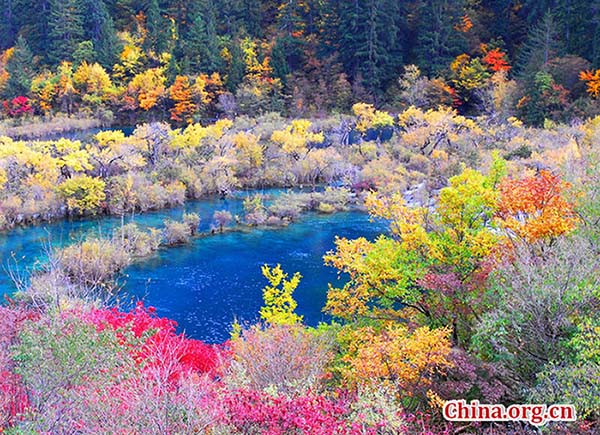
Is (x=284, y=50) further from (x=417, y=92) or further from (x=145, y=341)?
(x=145, y=341)

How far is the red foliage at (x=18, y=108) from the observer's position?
5719 centimetres

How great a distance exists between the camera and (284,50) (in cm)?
6250

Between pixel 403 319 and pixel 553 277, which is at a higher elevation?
pixel 553 277

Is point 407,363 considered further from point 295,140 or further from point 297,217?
point 295,140

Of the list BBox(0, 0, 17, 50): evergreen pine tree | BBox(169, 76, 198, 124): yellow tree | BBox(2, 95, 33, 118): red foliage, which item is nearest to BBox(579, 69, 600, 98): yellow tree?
BBox(169, 76, 198, 124): yellow tree

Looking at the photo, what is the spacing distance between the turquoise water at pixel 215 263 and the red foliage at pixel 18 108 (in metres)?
29.4

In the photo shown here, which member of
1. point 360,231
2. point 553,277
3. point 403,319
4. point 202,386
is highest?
point 553,277

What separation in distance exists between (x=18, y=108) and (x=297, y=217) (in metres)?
36.4

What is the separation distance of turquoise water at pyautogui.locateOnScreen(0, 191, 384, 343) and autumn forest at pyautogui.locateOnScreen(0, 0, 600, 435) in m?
0.15

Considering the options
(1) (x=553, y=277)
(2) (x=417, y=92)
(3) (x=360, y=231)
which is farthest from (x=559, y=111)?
(1) (x=553, y=277)

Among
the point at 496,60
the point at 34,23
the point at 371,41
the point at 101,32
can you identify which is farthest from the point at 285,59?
the point at 34,23

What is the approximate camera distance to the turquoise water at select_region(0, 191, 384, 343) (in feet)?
73.8

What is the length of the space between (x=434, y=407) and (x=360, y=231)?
2211 centimetres

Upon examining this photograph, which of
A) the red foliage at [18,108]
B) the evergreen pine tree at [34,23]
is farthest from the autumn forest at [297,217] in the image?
the evergreen pine tree at [34,23]
